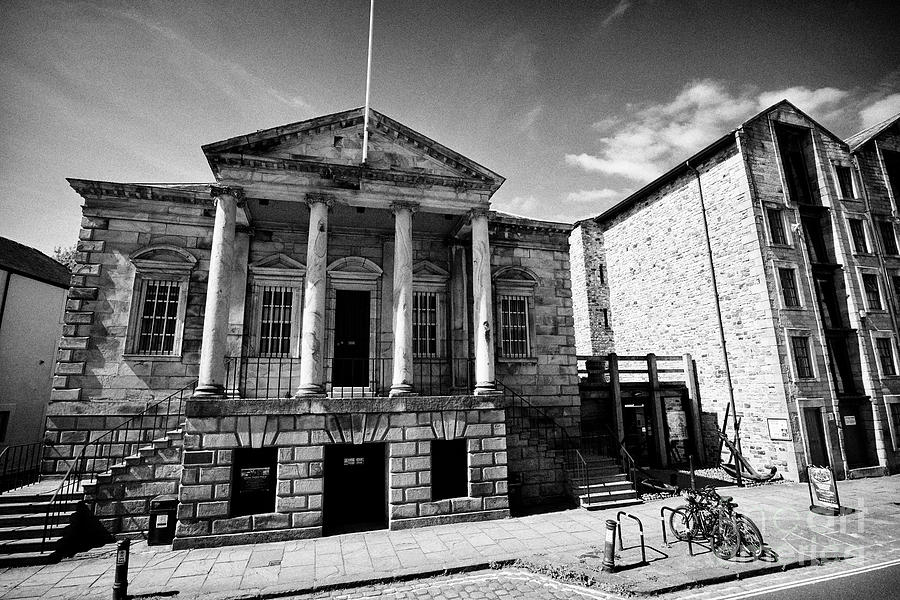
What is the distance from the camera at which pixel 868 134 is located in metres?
21.5

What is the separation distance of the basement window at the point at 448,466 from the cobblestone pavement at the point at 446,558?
172cm

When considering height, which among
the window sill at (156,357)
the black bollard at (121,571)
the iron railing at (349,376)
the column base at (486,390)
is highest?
the window sill at (156,357)

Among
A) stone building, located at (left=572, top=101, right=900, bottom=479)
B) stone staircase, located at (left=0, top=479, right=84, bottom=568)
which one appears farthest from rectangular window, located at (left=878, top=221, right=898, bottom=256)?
stone staircase, located at (left=0, top=479, right=84, bottom=568)

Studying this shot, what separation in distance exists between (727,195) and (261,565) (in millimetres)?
20577

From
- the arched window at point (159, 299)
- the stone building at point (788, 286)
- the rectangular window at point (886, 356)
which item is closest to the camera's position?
the arched window at point (159, 299)

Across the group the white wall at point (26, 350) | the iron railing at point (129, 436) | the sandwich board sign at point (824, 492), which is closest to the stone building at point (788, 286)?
the sandwich board sign at point (824, 492)

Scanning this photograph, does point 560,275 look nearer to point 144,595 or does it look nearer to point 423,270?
point 423,270

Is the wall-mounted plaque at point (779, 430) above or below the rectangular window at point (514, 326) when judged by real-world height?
below

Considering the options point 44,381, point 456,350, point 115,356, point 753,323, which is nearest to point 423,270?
point 456,350

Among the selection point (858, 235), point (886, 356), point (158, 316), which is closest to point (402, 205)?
point (158, 316)

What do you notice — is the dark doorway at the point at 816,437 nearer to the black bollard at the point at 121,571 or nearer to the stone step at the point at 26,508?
the black bollard at the point at 121,571

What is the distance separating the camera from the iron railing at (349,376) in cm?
1294

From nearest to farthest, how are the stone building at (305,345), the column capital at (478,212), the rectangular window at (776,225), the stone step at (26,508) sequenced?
1. the stone step at (26,508)
2. the stone building at (305,345)
3. the column capital at (478,212)
4. the rectangular window at (776,225)

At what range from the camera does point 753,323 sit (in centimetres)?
1686
